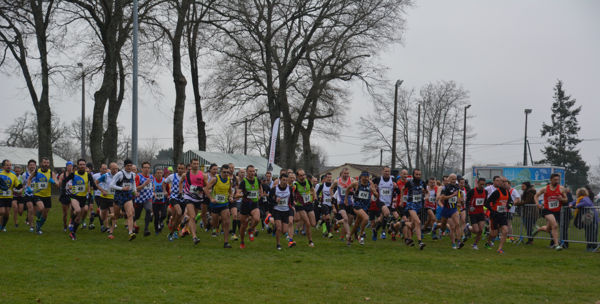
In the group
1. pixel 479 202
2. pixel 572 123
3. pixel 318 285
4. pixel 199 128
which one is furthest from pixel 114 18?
pixel 572 123

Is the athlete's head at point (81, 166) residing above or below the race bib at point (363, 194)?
above

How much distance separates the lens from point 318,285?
867cm

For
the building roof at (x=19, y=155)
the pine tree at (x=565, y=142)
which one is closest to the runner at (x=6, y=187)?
the building roof at (x=19, y=155)

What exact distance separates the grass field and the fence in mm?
1958

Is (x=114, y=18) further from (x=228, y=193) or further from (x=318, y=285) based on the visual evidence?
(x=318, y=285)

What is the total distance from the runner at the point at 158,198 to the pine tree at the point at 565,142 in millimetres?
54551

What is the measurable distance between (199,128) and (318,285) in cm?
2691

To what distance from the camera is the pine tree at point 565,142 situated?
2421 inches

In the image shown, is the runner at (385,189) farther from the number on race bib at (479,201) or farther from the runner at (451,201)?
the number on race bib at (479,201)

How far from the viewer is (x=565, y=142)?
63.7 meters

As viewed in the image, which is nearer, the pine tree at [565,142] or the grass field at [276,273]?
the grass field at [276,273]

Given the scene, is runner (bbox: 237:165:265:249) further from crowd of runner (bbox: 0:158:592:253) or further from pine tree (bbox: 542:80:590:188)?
pine tree (bbox: 542:80:590:188)

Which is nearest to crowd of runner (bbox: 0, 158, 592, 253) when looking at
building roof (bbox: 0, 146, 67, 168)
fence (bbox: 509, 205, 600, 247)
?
fence (bbox: 509, 205, 600, 247)

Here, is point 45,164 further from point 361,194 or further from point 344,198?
point 361,194
